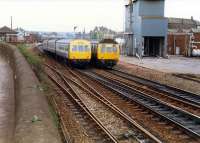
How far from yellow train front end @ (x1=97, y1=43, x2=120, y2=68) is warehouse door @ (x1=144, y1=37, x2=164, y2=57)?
816 inches

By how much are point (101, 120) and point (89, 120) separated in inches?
16.7

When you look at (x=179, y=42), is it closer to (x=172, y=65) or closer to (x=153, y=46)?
(x=153, y=46)

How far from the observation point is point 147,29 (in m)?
57.9

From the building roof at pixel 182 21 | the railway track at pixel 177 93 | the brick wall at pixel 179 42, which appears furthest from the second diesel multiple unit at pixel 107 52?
the building roof at pixel 182 21

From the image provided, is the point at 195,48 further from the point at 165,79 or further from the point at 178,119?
the point at 178,119

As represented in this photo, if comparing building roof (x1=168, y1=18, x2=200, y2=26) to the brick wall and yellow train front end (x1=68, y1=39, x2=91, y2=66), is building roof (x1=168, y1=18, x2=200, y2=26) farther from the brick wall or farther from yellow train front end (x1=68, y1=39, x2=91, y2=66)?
yellow train front end (x1=68, y1=39, x2=91, y2=66)

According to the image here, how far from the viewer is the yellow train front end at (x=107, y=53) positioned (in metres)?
39.4

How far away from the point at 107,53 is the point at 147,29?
64.0ft

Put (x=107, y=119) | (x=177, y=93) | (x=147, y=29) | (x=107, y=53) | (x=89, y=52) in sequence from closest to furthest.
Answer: (x=107, y=119), (x=177, y=93), (x=89, y=52), (x=107, y=53), (x=147, y=29)

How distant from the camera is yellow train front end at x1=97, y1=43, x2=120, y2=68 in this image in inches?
1550

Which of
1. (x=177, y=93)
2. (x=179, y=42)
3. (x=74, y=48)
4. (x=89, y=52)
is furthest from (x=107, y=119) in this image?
(x=179, y=42)

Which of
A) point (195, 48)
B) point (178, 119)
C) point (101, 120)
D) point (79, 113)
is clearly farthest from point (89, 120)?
point (195, 48)

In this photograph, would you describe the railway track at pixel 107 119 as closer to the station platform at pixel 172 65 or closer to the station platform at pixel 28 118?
the station platform at pixel 28 118

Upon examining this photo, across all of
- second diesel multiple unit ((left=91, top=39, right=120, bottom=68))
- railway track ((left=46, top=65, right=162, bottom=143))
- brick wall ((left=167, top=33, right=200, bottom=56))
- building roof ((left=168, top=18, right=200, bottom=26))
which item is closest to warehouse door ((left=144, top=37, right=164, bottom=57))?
brick wall ((left=167, top=33, right=200, bottom=56))
